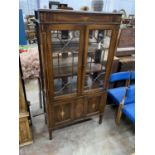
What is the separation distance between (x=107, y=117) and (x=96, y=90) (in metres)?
0.79

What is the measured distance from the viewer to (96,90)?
1.84 m

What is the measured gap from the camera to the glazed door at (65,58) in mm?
1335

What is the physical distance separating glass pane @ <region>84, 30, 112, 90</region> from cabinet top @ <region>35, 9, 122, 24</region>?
0.12 metres

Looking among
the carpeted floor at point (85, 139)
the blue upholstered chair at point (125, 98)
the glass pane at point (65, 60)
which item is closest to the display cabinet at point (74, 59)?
the glass pane at point (65, 60)

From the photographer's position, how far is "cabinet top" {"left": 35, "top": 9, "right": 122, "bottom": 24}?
1171 millimetres

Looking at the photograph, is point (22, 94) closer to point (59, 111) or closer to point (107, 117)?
point (59, 111)

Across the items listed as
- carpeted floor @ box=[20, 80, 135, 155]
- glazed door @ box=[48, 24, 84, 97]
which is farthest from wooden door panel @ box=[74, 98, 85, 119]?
carpeted floor @ box=[20, 80, 135, 155]

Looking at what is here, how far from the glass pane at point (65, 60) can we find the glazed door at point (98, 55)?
4.8 inches

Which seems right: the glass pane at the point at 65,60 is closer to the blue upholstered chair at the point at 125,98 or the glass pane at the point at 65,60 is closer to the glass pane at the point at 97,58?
the glass pane at the point at 97,58

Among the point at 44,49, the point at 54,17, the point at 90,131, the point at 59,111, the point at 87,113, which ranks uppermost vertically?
the point at 54,17

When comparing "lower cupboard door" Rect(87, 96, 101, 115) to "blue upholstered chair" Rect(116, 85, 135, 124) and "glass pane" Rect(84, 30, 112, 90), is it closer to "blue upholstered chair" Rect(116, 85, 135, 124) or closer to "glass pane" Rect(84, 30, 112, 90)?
"glass pane" Rect(84, 30, 112, 90)

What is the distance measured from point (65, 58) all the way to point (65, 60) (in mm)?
32

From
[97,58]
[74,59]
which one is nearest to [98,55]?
[97,58]
